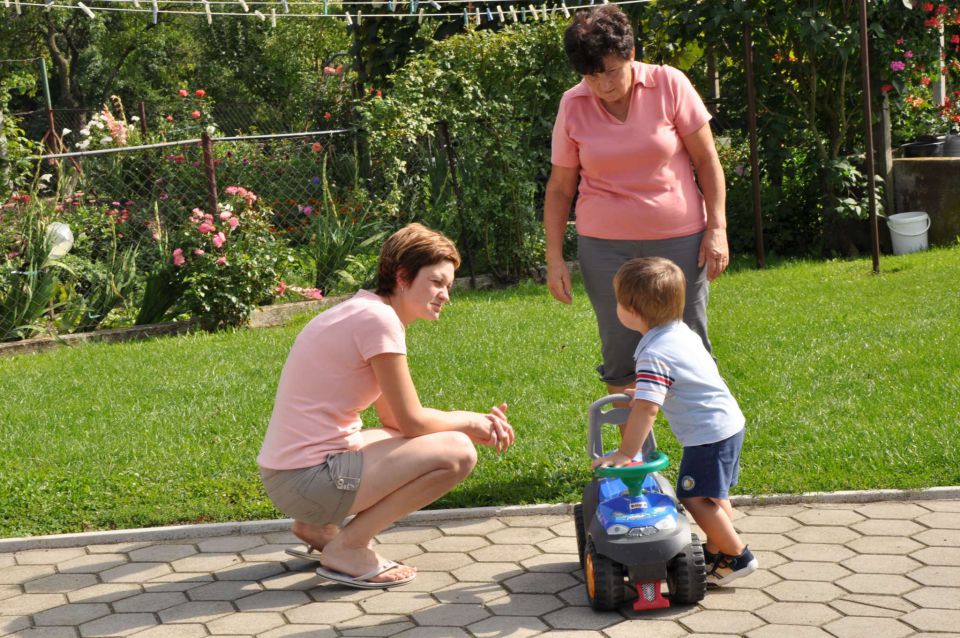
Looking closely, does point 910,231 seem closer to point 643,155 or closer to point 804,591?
point 643,155

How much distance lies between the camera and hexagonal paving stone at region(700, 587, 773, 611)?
3689mm

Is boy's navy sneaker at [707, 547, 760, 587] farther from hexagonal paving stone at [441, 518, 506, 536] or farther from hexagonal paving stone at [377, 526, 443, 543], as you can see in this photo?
hexagonal paving stone at [377, 526, 443, 543]

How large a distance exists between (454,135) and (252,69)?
2849 cm

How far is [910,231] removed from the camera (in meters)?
10.4

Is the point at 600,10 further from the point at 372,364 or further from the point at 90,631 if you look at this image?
the point at 90,631

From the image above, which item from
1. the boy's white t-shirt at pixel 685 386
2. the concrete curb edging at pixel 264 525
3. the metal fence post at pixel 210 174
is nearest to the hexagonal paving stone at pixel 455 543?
the concrete curb edging at pixel 264 525

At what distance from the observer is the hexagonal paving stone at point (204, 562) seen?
4.34 meters

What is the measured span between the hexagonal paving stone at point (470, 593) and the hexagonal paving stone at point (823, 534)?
3.65 feet

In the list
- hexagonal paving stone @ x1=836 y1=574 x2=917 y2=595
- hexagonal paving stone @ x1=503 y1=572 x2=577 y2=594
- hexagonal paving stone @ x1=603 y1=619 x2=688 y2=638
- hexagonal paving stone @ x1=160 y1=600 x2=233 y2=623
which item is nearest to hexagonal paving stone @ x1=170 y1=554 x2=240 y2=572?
hexagonal paving stone @ x1=160 y1=600 x2=233 y2=623

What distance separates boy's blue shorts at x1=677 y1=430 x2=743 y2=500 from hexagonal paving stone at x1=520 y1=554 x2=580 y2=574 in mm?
593

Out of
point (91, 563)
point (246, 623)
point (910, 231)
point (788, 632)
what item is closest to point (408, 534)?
point (246, 623)

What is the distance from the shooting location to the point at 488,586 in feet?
13.2

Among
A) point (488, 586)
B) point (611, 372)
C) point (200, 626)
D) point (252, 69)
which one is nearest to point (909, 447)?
point (611, 372)

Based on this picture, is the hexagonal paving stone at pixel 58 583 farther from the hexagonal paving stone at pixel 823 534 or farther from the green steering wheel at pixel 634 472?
the hexagonal paving stone at pixel 823 534
